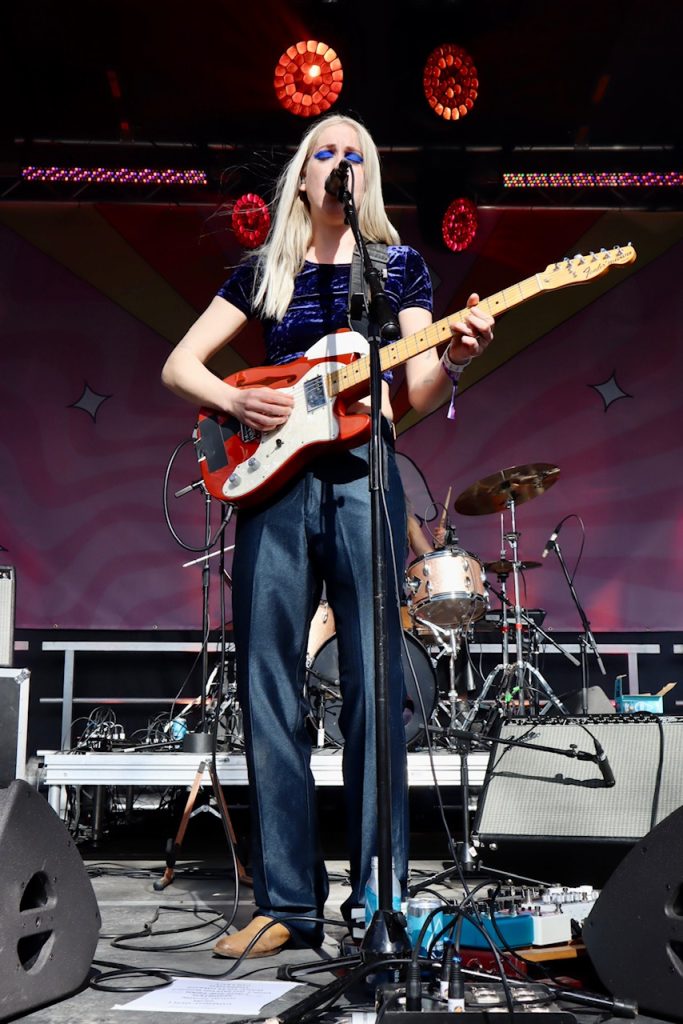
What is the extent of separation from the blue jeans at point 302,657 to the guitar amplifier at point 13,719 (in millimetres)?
1446

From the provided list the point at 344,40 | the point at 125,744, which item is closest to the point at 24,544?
the point at 125,744

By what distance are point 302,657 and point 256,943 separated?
2.09 feet

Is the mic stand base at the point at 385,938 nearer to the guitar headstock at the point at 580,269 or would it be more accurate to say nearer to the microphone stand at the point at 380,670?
the microphone stand at the point at 380,670

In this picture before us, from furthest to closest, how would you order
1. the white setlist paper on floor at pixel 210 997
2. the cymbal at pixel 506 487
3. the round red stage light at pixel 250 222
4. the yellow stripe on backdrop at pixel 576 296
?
the yellow stripe on backdrop at pixel 576 296 → the round red stage light at pixel 250 222 → the cymbal at pixel 506 487 → the white setlist paper on floor at pixel 210 997

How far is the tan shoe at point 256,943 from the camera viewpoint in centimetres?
213

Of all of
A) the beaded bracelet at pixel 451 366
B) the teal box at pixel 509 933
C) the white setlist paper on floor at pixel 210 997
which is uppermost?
the beaded bracelet at pixel 451 366

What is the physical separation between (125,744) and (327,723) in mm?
1514

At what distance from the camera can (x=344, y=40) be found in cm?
643

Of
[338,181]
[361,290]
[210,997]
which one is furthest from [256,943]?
[338,181]

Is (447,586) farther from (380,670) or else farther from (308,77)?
(308,77)

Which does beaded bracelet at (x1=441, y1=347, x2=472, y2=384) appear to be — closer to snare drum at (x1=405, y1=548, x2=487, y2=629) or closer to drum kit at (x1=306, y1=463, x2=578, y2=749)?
drum kit at (x1=306, y1=463, x2=578, y2=749)

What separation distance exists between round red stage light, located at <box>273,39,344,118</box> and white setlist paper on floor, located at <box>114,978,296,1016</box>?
5425 mm

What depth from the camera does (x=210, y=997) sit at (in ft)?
5.82

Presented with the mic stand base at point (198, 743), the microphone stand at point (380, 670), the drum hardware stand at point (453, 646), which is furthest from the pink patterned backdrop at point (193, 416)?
the microphone stand at point (380, 670)
